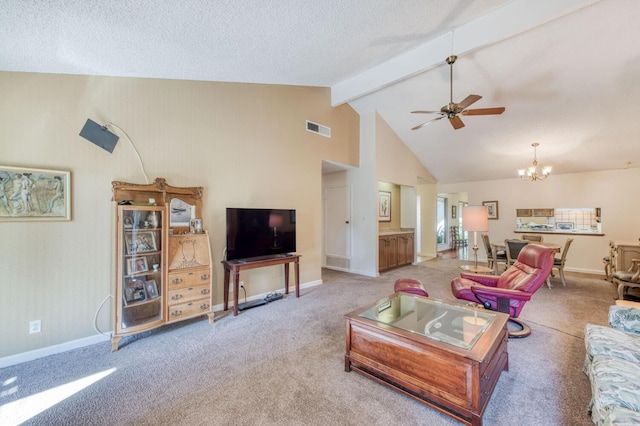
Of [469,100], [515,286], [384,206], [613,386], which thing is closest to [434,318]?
[613,386]

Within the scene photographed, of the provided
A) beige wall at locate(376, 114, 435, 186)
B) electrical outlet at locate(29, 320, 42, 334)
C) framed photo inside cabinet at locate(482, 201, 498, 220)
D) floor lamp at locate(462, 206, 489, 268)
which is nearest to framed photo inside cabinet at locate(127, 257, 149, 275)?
electrical outlet at locate(29, 320, 42, 334)

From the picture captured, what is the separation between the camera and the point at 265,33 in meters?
2.57

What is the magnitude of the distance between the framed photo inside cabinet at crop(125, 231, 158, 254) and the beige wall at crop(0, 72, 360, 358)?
0.91 feet

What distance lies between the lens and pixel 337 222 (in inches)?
251

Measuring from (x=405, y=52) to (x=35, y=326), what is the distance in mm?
5532

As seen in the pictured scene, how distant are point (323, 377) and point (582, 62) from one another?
525 centimetres

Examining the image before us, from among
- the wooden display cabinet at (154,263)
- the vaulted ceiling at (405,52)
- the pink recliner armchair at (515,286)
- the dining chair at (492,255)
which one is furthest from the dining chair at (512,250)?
the wooden display cabinet at (154,263)

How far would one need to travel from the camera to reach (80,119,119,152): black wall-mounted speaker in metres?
2.69

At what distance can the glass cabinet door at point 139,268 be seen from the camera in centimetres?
263

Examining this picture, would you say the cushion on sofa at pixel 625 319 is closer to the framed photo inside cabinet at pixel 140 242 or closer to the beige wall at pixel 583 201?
the framed photo inside cabinet at pixel 140 242

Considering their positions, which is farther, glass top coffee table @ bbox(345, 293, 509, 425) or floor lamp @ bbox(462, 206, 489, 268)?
floor lamp @ bbox(462, 206, 489, 268)

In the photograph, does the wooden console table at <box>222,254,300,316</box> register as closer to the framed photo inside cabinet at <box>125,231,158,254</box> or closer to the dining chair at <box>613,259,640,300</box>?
the framed photo inside cabinet at <box>125,231,158,254</box>

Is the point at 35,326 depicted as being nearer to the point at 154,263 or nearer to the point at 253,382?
the point at 154,263

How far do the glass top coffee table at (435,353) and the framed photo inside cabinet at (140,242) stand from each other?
7.75ft
